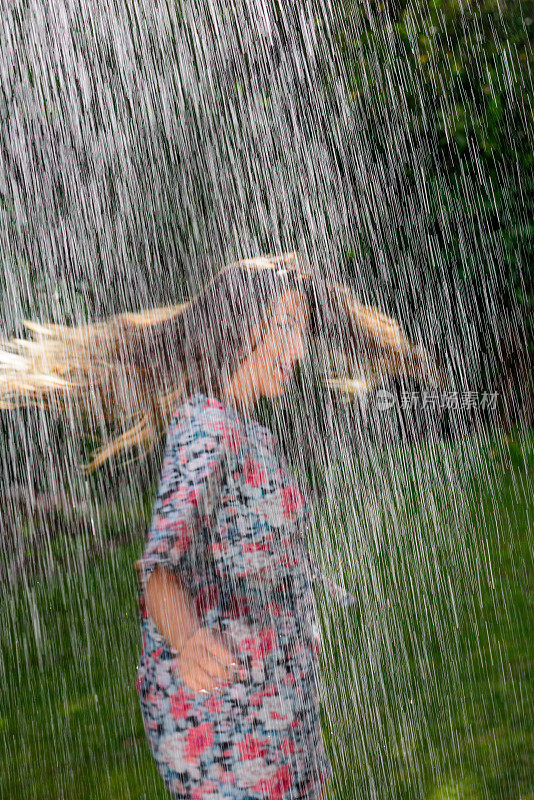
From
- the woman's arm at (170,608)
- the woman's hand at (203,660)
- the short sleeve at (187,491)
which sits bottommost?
the woman's hand at (203,660)

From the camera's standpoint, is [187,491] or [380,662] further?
[380,662]

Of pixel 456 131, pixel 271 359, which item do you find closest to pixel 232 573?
pixel 271 359

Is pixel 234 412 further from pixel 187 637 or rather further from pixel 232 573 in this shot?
pixel 187 637

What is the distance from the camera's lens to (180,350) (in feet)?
7.19

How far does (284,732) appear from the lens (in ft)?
6.47

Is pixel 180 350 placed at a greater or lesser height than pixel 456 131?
lesser

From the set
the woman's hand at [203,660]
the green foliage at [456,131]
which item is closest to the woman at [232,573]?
the woman's hand at [203,660]

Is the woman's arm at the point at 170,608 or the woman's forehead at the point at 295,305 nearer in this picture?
the woman's arm at the point at 170,608

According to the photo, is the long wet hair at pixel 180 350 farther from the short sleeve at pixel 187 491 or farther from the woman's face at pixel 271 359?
the short sleeve at pixel 187 491

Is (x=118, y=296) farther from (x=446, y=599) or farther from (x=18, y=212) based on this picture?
(x=446, y=599)

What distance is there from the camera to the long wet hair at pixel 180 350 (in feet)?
6.94

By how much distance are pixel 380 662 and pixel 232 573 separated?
306cm

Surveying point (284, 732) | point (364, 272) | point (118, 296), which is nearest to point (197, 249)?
point (118, 296)

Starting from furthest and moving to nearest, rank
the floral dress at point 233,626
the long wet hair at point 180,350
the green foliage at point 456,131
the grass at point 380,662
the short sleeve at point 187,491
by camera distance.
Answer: the green foliage at point 456,131
the grass at point 380,662
the long wet hair at point 180,350
the floral dress at point 233,626
the short sleeve at point 187,491
